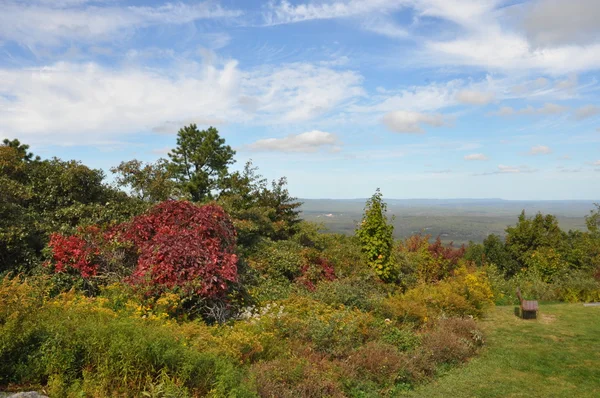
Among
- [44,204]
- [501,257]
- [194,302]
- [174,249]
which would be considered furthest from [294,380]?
[501,257]

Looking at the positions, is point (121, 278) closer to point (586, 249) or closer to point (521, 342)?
point (521, 342)

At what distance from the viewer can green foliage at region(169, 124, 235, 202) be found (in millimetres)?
19144

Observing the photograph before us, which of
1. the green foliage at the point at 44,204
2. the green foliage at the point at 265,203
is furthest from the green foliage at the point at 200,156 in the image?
the green foliage at the point at 44,204

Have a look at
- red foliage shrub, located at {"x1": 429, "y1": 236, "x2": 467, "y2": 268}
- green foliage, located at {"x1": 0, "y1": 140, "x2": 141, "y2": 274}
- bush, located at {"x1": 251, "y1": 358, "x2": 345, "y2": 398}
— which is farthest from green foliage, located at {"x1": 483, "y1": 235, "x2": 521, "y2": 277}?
green foliage, located at {"x1": 0, "y1": 140, "x2": 141, "y2": 274}

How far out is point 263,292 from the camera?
9.34 meters

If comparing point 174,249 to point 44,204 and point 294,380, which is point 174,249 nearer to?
point 294,380

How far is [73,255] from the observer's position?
299 inches

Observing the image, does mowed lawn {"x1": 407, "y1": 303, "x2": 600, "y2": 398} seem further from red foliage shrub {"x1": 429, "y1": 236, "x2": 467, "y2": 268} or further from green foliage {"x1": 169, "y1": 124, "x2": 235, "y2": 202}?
green foliage {"x1": 169, "y1": 124, "x2": 235, "y2": 202}

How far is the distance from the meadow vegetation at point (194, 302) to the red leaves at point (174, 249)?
3 centimetres

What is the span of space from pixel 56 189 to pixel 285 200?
10.1m

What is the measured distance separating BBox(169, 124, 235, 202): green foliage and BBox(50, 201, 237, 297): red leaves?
33.9 ft

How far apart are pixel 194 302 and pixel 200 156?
13186 millimetres

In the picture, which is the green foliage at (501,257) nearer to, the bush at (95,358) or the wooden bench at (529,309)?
the wooden bench at (529,309)

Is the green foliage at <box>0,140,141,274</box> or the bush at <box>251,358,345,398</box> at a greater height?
the green foliage at <box>0,140,141,274</box>
